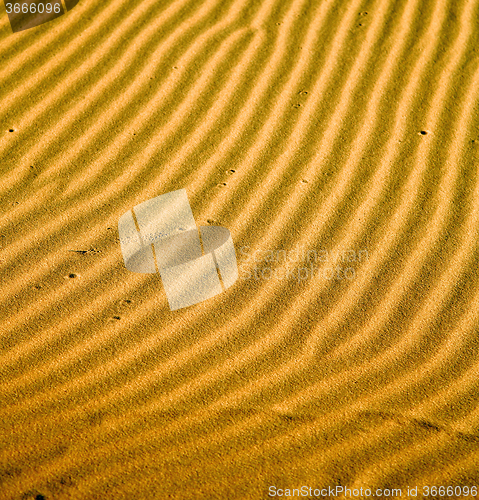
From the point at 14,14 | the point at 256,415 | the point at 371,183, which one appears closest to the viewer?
the point at 256,415

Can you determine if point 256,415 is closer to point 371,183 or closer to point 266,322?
point 266,322

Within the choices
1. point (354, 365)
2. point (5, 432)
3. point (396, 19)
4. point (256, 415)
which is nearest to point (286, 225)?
point (354, 365)

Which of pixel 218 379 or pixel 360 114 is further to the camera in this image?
pixel 360 114

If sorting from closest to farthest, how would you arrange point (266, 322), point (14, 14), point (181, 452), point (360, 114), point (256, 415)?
point (181, 452)
point (256, 415)
point (266, 322)
point (360, 114)
point (14, 14)

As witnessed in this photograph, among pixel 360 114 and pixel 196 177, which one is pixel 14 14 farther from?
pixel 360 114

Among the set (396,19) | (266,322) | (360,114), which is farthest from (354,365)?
(396,19)

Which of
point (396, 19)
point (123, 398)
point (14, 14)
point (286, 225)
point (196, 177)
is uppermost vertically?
point (14, 14)

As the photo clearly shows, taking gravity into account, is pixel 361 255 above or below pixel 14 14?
below
